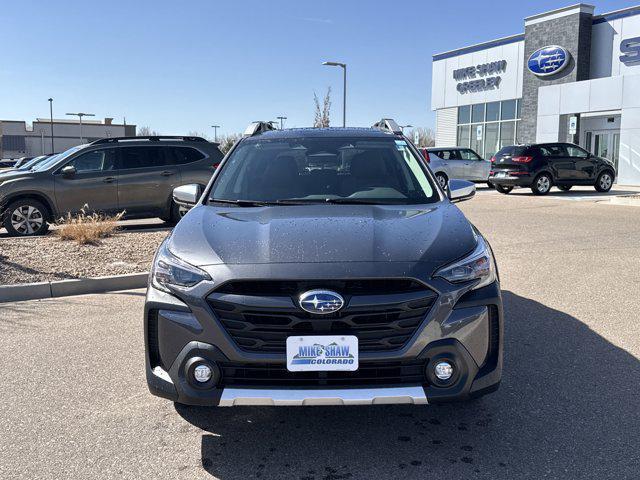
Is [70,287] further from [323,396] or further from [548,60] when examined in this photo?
[548,60]

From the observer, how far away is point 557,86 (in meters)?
28.9

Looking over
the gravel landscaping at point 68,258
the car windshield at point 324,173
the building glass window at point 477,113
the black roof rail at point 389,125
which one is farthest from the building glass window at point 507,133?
the car windshield at point 324,173

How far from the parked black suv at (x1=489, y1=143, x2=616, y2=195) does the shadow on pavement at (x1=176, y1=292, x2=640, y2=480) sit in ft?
55.0

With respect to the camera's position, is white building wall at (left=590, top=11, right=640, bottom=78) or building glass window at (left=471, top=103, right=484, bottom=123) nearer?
white building wall at (left=590, top=11, right=640, bottom=78)

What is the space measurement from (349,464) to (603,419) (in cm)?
153

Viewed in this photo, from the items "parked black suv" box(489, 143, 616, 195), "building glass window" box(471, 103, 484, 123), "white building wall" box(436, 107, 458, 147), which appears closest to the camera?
"parked black suv" box(489, 143, 616, 195)

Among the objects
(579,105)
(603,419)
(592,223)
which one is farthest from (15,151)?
(603,419)

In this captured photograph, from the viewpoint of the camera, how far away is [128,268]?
740 cm

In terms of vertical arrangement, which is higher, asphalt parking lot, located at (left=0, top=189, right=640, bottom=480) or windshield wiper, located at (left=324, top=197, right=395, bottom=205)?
windshield wiper, located at (left=324, top=197, right=395, bottom=205)

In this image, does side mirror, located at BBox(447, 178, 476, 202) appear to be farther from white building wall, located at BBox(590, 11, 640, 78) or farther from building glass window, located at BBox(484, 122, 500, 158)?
building glass window, located at BBox(484, 122, 500, 158)

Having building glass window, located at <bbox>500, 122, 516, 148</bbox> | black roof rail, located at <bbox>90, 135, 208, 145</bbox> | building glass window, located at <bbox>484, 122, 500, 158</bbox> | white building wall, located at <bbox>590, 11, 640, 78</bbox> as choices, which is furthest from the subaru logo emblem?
building glass window, located at <bbox>484, 122, 500, 158</bbox>

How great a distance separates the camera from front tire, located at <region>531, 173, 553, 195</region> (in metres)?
20.1

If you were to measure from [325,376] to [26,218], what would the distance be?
962cm

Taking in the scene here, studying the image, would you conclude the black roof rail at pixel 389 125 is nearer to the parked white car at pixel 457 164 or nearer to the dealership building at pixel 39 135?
the parked white car at pixel 457 164
